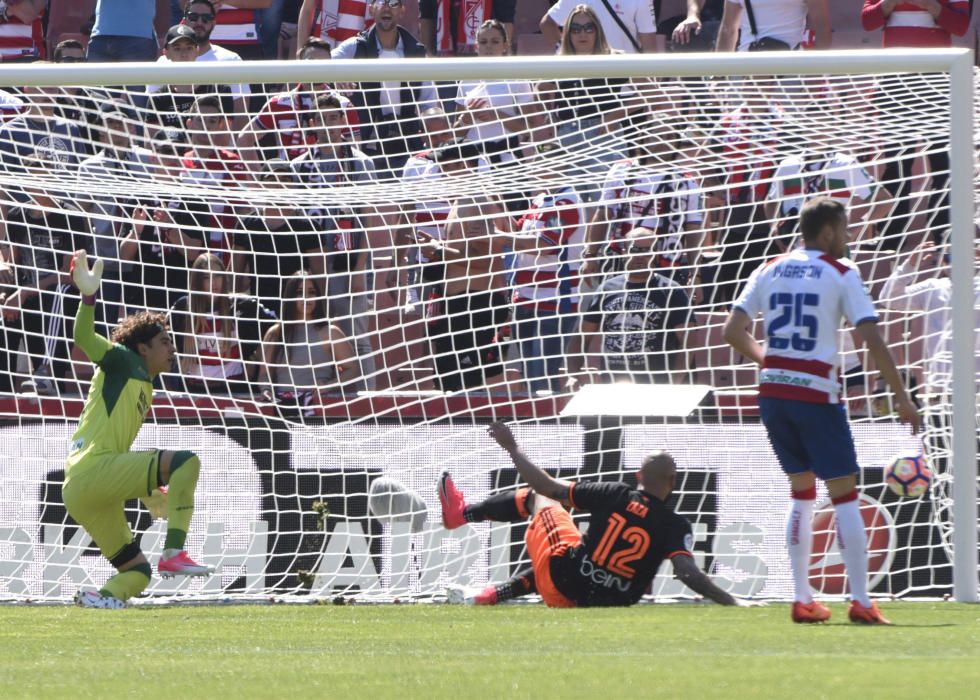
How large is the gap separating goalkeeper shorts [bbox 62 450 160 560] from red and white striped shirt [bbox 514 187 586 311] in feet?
7.96

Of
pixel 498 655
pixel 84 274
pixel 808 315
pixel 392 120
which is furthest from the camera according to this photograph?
pixel 392 120

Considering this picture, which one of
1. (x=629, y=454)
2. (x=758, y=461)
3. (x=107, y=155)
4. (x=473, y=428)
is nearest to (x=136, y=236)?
(x=107, y=155)

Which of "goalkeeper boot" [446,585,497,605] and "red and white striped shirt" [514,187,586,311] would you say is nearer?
"goalkeeper boot" [446,585,497,605]

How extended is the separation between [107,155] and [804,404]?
487cm

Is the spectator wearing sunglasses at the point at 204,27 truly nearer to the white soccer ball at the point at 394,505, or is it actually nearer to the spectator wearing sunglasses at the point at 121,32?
the spectator wearing sunglasses at the point at 121,32

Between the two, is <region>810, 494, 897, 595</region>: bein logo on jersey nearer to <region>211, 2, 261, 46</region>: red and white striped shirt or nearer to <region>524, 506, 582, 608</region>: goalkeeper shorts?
<region>524, 506, 582, 608</region>: goalkeeper shorts

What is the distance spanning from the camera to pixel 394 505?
874 cm

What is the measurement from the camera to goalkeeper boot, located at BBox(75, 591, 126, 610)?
7.82 metres

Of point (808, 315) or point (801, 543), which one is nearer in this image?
point (808, 315)

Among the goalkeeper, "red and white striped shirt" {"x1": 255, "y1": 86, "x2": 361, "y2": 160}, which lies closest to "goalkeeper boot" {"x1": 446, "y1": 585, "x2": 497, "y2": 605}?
the goalkeeper

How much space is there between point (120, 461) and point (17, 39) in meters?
6.86

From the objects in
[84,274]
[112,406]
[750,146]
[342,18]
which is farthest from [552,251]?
[342,18]

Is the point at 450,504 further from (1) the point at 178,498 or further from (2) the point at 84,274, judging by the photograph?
(2) the point at 84,274

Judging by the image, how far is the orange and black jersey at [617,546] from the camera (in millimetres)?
7328
